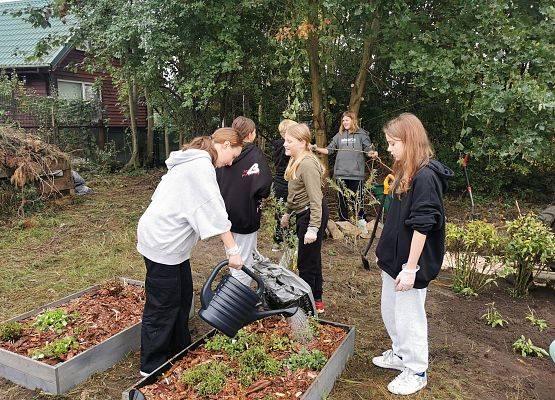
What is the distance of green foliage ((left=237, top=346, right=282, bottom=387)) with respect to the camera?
112 inches

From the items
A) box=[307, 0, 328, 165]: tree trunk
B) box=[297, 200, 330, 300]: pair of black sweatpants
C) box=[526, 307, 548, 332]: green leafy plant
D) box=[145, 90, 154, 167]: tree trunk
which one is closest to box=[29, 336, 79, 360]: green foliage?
box=[297, 200, 330, 300]: pair of black sweatpants

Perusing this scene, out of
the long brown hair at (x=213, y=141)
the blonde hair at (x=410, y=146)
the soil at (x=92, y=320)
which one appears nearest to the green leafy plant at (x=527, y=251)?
the blonde hair at (x=410, y=146)

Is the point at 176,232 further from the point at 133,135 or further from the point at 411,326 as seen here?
the point at 133,135

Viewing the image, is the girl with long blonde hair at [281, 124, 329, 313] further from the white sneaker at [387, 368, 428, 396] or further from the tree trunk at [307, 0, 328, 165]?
the tree trunk at [307, 0, 328, 165]

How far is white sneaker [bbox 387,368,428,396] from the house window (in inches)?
→ 601

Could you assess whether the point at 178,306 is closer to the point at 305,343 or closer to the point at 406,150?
the point at 305,343

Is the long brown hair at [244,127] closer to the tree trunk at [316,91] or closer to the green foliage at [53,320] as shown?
the green foliage at [53,320]

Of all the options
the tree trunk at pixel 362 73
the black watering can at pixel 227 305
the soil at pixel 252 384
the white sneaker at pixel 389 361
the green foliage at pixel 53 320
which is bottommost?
the white sneaker at pixel 389 361

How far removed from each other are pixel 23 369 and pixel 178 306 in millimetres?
1052

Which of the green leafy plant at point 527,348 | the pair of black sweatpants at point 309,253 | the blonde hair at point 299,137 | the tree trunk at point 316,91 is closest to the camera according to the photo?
the green leafy plant at point 527,348

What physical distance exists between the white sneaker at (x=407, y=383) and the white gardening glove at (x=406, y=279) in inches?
26.1

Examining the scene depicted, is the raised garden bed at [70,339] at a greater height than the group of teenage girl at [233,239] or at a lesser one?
lesser

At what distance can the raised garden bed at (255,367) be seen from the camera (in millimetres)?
2695

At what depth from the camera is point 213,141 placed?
3.13 meters
